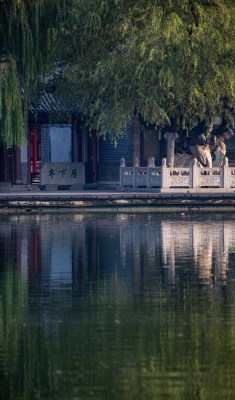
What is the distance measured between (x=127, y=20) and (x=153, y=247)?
1582 centimetres

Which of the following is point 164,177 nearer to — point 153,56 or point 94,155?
point 153,56

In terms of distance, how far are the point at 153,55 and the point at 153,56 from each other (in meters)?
0.04

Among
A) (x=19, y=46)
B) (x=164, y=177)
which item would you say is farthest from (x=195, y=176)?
(x=19, y=46)

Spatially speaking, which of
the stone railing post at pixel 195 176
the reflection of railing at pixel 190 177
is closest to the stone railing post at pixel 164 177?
the reflection of railing at pixel 190 177

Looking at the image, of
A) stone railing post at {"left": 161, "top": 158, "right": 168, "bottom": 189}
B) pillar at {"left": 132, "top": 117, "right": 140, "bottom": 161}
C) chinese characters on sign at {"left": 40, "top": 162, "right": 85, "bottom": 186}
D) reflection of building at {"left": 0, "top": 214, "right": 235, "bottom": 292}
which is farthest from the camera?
pillar at {"left": 132, "top": 117, "right": 140, "bottom": 161}

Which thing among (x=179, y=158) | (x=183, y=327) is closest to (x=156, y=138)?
(x=179, y=158)

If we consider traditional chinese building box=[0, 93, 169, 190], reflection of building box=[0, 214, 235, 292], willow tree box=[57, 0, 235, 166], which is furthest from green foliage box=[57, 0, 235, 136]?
reflection of building box=[0, 214, 235, 292]

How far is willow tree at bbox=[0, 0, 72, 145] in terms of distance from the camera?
25.0 metres

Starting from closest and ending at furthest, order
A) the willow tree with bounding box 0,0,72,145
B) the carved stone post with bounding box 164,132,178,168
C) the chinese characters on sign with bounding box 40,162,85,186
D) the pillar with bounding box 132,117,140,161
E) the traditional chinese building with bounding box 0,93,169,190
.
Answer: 1. the willow tree with bounding box 0,0,72,145
2. the carved stone post with bounding box 164,132,178,168
3. the traditional chinese building with bounding box 0,93,169,190
4. the chinese characters on sign with bounding box 40,162,85,186
5. the pillar with bounding box 132,117,140,161

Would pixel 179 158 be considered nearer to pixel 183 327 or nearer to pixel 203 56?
pixel 203 56

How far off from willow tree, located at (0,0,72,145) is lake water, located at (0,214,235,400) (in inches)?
277

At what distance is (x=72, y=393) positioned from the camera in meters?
6.68

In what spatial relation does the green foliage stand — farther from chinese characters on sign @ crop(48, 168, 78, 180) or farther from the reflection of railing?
chinese characters on sign @ crop(48, 168, 78, 180)

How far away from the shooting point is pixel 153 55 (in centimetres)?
3084
